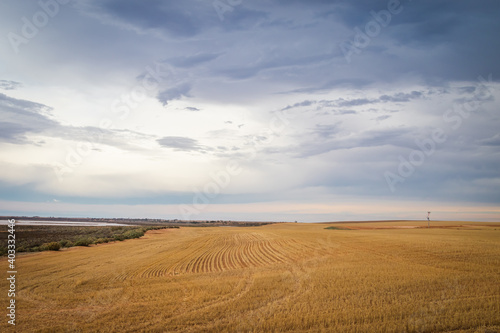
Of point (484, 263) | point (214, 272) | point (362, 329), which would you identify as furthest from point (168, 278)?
point (484, 263)

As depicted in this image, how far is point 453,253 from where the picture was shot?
22.4m

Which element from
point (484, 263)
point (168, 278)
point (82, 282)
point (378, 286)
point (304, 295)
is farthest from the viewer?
point (484, 263)

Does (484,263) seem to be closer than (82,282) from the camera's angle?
No

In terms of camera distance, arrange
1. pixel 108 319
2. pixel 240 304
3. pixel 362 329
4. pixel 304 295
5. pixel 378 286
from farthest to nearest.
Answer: pixel 378 286 → pixel 304 295 → pixel 240 304 → pixel 108 319 → pixel 362 329

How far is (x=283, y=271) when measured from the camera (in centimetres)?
1705

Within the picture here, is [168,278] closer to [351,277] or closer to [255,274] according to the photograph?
[255,274]

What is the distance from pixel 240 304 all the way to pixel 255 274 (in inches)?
232

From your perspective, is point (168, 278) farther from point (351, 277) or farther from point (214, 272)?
point (351, 277)

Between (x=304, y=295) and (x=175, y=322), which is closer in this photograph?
(x=175, y=322)

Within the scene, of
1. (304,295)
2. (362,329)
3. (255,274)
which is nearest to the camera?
(362,329)

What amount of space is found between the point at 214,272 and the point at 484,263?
16.0 m

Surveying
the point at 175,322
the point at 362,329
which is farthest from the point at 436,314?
the point at 175,322

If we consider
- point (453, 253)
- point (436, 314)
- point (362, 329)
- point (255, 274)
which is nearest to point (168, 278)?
point (255, 274)

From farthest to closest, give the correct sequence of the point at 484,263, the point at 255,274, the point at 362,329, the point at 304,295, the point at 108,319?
the point at 484,263, the point at 255,274, the point at 304,295, the point at 108,319, the point at 362,329
